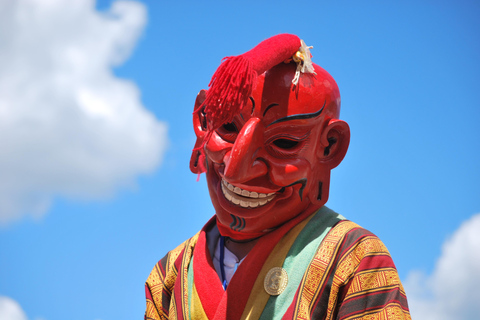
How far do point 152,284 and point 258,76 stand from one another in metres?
1.45

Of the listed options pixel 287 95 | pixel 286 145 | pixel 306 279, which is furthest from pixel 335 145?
pixel 306 279

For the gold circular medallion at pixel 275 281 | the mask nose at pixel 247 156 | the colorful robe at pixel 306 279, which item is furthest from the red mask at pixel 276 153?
the gold circular medallion at pixel 275 281

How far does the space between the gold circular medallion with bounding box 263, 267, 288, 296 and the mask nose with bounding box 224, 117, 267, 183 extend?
1.70ft

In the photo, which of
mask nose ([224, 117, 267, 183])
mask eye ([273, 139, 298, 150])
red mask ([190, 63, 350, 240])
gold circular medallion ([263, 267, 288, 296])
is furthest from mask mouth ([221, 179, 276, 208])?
gold circular medallion ([263, 267, 288, 296])

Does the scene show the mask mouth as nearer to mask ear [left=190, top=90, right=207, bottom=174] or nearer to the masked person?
the masked person

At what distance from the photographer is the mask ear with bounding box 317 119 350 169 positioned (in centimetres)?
393

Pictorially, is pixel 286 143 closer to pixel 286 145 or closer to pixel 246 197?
pixel 286 145

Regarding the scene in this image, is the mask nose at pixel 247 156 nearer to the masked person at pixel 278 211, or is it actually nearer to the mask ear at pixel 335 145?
the masked person at pixel 278 211

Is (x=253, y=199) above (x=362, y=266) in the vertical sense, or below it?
above

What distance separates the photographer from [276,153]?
3.75 metres

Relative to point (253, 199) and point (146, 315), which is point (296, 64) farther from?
point (146, 315)

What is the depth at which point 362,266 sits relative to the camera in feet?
11.8

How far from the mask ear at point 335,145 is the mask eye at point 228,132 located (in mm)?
489

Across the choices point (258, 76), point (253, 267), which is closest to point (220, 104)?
point (258, 76)
